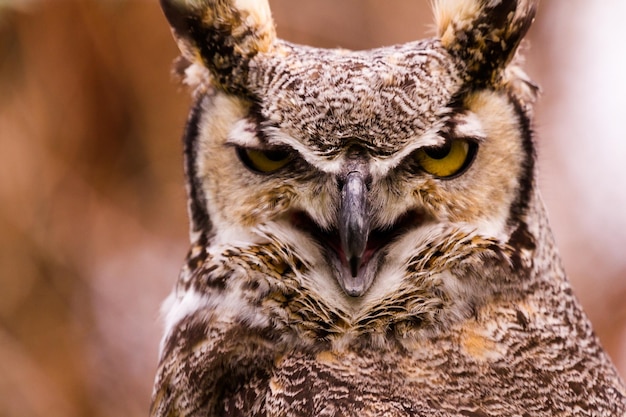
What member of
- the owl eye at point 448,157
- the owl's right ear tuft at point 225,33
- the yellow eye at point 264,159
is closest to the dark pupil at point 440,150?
the owl eye at point 448,157

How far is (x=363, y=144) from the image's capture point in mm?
1437

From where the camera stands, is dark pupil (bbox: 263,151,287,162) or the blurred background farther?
the blurred background

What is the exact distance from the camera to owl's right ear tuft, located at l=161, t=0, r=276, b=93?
1613 millimetres

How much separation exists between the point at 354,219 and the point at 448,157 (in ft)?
0.90

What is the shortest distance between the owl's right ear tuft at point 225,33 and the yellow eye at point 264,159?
0.14 metres

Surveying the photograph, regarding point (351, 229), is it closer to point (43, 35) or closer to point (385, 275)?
point (385, 275)

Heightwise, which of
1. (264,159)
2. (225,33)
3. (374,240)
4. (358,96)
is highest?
(225,33)

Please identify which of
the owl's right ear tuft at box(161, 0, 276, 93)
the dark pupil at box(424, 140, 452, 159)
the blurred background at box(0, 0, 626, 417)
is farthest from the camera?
the blurred background at box(0, 0, 626, 417)

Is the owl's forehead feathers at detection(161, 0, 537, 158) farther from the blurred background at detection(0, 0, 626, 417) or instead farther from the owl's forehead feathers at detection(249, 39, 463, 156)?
the blurred background at detection(0, 0, 626, 417)

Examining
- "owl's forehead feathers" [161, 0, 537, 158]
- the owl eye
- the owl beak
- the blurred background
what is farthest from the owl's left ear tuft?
the blurred background

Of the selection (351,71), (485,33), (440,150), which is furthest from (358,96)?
(485,33)

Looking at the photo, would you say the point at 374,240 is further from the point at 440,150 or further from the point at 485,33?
the point at 485,33

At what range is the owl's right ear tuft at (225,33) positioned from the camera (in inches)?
63.5

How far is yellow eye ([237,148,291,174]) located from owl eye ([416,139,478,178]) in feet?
0.88
